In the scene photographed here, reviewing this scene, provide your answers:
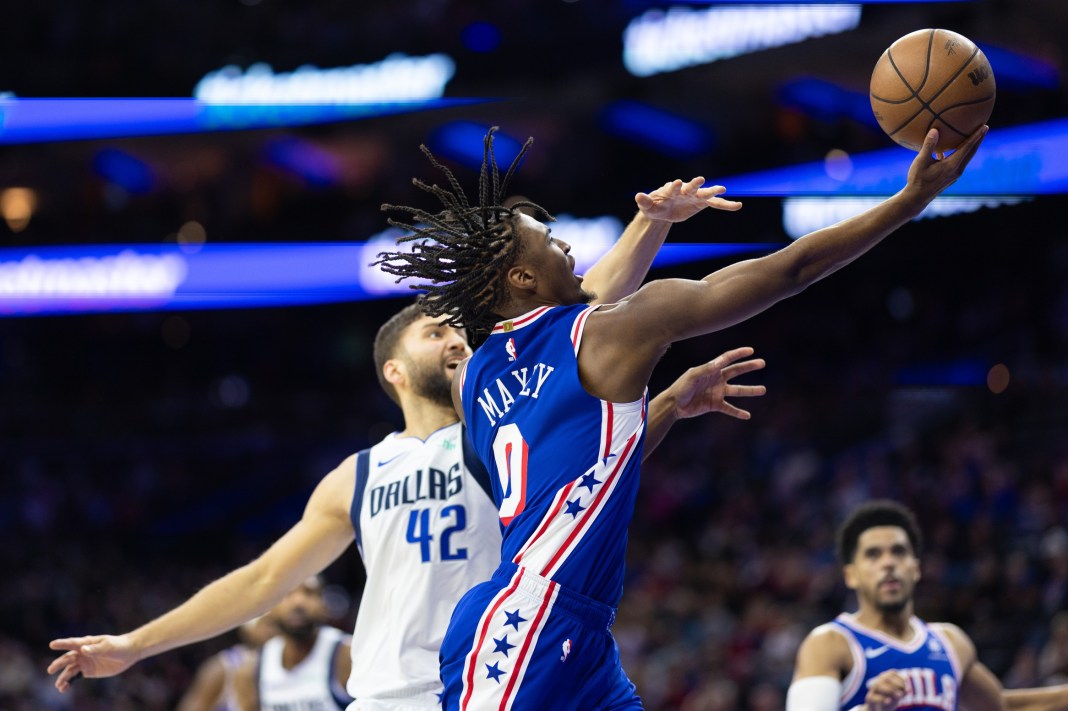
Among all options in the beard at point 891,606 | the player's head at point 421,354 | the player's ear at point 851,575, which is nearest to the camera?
the player's head at point 421,354

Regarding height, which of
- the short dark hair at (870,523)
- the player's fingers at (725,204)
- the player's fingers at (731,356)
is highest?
the player's fingers at (725,204)

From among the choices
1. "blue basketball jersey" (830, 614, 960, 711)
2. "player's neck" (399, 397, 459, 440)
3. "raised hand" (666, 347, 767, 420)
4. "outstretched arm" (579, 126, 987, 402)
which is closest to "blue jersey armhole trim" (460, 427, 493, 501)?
"player's neck" (399, 397, 459, 440)

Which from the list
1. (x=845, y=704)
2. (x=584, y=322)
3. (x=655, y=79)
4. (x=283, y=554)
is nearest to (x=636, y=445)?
(x=584, y=322)

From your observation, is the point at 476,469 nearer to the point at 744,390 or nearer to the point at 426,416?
the point at 426,416

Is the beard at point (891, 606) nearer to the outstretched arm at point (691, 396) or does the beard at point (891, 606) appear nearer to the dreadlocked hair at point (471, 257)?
the outstretched arm at point (691, 396)

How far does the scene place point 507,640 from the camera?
11.1ft

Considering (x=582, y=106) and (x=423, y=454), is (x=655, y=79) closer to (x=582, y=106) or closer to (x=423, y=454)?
(x=582, y=106)

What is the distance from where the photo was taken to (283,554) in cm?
469

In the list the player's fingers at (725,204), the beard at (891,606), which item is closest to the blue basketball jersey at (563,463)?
the player's fingers at (725,204)

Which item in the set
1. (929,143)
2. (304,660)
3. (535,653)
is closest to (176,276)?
(304,660)

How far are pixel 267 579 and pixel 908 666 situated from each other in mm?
2661

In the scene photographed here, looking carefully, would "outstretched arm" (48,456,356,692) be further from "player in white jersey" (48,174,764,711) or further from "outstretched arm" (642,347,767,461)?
"outstretched arm" (642,347,767,461)

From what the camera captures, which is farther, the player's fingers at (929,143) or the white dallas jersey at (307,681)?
the white dallas jersey at (307,681)

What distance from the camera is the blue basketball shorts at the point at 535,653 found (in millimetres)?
3357
